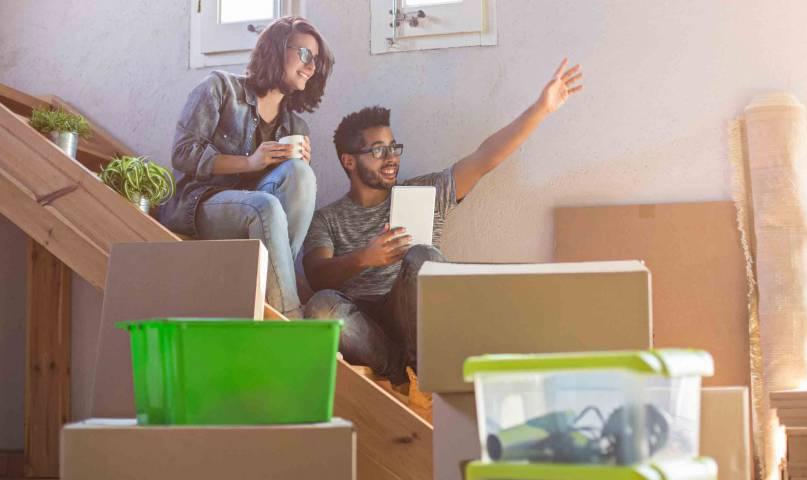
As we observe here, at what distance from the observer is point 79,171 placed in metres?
3.03

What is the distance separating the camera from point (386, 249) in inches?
137

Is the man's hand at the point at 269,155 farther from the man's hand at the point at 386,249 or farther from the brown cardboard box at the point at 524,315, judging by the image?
the brown cardboard box at the point at 524,315

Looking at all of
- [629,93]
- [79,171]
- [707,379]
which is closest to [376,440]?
[79,171]

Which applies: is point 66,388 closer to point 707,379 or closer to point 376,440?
point 376,440

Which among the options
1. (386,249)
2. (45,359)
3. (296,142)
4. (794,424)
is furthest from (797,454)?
(45,359)

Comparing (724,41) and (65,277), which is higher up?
(724,41)

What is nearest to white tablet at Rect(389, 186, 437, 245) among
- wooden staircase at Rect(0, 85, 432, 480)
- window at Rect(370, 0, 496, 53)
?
window at Rect(370, 0, 496, 53)

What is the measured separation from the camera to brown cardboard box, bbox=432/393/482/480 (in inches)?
83.1

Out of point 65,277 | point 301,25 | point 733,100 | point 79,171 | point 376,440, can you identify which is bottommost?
point 376,440

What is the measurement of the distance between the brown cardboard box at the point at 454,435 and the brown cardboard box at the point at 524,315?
32mm

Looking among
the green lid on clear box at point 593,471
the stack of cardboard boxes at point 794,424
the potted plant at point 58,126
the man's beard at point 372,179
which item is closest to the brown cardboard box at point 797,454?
the stack of cardboard boxes at point 794,424

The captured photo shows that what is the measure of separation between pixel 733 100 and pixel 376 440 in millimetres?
1768

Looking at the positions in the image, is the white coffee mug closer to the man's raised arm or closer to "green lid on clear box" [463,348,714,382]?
the man's raised arm

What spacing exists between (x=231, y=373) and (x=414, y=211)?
4.99ft
